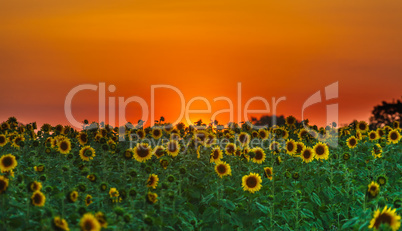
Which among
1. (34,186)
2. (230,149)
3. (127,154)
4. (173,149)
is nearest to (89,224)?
(34,186)

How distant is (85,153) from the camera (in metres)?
10.8

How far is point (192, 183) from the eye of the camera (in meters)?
11.2

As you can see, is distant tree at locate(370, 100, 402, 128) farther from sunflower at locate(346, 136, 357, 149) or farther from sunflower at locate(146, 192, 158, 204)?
sunflower at locate(146, 192, 158, 204)

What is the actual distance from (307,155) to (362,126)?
16.0ft

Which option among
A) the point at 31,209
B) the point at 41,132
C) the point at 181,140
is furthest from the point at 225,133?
the point at 31,209

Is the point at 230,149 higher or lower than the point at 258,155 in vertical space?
higher

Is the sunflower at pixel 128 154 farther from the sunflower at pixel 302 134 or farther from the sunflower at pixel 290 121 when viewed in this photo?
the sunflower at pixel 290 121

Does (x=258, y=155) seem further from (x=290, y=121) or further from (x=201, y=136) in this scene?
(x=290, y=121)

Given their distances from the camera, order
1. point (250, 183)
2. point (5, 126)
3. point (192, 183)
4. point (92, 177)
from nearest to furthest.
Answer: point (92, 177) → point (250, 183) → point (192, 183) → point (5, 126)

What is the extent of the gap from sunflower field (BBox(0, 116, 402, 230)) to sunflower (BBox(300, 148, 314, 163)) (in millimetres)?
31

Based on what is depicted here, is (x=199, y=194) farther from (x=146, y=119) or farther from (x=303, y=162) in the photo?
(x=146, y=119)

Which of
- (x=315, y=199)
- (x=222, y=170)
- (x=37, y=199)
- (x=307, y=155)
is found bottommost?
(x=315, y=199)

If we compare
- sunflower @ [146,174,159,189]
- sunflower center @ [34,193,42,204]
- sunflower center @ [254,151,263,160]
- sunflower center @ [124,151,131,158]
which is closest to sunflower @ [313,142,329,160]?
sunflower center @ [254,151,263,160]

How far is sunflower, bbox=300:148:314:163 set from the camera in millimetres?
11781
